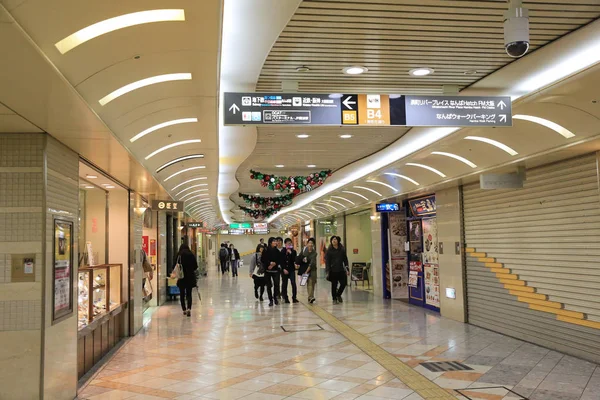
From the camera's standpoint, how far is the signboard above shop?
486cm

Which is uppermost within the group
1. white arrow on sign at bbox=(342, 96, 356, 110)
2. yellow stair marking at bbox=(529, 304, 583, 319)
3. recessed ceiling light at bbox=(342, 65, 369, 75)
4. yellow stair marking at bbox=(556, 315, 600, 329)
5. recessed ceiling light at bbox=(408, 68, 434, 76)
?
recessed ceiling light at bbox=(342, 65, 369, 75)

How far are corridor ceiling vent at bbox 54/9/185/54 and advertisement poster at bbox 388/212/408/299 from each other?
11.0m

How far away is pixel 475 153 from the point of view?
24.7 ft

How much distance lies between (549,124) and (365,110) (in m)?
2.25

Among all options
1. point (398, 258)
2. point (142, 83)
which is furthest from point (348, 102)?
point (398, 258)

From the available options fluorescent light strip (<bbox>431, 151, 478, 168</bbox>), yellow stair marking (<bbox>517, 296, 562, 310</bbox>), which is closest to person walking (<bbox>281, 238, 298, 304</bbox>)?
fluorescent light strip (<bbox>431, 151, 478, 168</bbox>)

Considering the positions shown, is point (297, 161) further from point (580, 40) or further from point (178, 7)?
point (178, 7)

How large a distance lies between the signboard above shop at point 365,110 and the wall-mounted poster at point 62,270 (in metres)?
1.96

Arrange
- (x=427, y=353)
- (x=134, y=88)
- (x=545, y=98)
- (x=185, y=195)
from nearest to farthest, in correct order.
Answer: (x=134, y=88) < (x=545, y=98) < (x=427, y=353) < (x=185, y=195)

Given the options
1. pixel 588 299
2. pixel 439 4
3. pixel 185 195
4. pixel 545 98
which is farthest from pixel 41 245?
pixel 185 195

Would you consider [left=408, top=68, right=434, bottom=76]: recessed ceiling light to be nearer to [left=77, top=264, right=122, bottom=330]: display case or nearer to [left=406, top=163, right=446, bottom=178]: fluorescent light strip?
[left=406, top=163, right=446, bottom=178]: fluorescent light strip

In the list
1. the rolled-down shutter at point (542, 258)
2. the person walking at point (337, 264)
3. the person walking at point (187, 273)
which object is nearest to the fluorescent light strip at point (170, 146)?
the person walking at point (187, 273)

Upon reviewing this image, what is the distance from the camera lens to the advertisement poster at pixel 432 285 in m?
11.2

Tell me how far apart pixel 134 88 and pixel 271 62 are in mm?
1403
